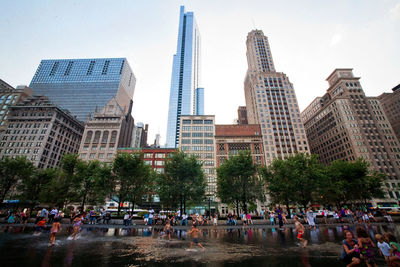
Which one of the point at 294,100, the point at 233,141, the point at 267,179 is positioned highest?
the point at 294,100

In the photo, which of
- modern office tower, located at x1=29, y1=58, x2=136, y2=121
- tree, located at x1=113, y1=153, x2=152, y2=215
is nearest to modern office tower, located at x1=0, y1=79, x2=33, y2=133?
modern office tower, located at x1=29, y1=58, x2=136, y2=121

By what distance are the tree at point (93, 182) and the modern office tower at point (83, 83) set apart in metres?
87.1

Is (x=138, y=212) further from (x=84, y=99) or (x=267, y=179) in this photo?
(x=84, y=99)

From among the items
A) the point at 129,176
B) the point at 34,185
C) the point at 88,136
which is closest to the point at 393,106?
the point at 129,176

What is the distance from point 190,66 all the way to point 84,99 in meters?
86.5

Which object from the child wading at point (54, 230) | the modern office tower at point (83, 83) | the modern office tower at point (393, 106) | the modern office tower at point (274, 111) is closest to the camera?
the child wading at point (54, 230)

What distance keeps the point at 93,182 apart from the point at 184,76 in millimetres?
132375

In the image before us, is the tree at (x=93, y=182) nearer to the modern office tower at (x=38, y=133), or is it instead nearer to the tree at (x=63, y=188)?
the tree at (x=63, y=188)

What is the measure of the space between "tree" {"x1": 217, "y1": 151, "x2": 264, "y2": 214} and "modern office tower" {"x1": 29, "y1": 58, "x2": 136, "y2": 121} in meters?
99.5

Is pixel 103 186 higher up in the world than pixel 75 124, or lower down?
lower down

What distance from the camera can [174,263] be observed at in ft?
26.0

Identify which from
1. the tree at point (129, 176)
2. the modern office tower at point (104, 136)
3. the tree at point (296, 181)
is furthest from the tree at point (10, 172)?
the tree at point (296, 181)

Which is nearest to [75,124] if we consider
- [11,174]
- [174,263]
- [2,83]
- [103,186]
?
[2,83]

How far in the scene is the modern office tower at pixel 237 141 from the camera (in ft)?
258
